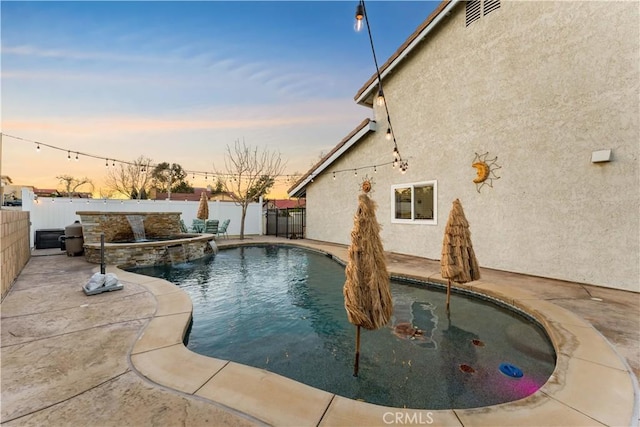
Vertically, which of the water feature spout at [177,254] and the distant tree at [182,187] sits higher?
the distant tree at [182,187]

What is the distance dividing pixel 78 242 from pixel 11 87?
18.2ft

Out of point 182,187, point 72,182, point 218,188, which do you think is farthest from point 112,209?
point 182,187

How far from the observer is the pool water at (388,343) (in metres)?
2.90

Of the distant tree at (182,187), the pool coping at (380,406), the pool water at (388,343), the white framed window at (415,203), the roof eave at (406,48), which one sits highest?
the roof eave at (406,48)

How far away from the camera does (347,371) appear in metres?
3.23

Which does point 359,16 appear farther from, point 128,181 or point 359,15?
point 128,181

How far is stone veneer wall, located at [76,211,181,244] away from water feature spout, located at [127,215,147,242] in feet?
0.42

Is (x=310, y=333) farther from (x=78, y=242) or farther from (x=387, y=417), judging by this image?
(x=78, y=242)

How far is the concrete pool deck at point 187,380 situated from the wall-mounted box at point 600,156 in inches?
123

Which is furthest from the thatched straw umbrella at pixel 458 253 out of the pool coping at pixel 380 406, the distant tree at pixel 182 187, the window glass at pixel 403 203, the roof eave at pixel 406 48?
the distant tree at pixel 182 187

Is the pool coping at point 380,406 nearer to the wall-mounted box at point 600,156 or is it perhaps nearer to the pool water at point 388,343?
the pool water at point 388,343

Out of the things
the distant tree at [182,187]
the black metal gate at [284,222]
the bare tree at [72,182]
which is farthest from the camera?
the distant tree at [182,187]

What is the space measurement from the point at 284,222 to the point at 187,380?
15342 millimetres

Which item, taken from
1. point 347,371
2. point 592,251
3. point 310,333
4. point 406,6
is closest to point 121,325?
point 310,333
